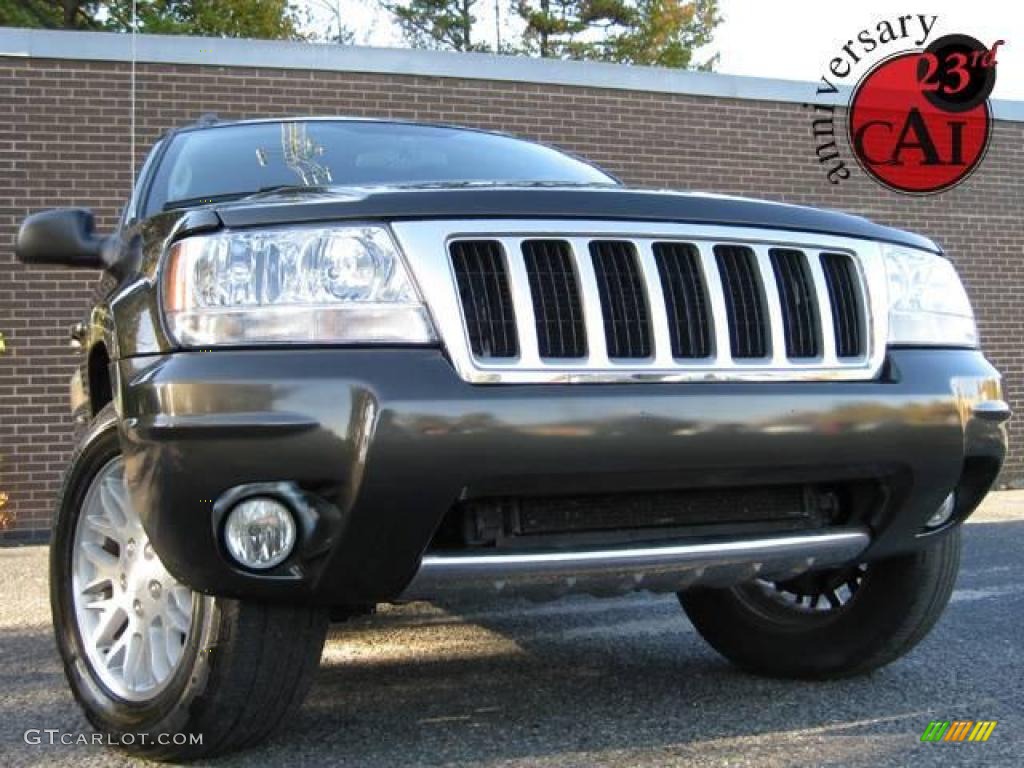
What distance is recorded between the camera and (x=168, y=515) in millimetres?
2400

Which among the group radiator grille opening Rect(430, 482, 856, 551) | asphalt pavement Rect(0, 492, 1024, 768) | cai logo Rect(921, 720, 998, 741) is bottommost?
asphalt pavement Rect(0, 492, 1024, 768)

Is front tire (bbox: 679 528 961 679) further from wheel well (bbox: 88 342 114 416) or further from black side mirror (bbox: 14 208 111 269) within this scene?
black side mirror (bbox: 14 208 111 269)

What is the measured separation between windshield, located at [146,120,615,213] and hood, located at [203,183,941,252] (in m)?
0.89

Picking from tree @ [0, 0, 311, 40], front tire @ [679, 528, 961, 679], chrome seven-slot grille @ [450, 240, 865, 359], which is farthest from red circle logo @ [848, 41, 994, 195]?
tree @ [0, 0, 311, 40]

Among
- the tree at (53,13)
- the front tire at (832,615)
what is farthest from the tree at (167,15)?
the front tire at (832,615)

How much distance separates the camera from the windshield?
12.2 feet

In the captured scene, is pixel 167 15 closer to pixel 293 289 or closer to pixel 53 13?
pixel 53 13

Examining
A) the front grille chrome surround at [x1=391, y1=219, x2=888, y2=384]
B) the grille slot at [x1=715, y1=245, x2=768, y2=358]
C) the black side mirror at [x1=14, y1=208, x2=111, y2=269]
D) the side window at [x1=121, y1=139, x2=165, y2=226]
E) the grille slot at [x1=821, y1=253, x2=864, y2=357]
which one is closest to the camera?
the front grille chrome surround at [x1=391, y1=219, x2=888, y2=384]

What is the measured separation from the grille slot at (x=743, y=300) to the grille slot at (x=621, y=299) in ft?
0.76

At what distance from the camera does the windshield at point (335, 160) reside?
12.2 feet

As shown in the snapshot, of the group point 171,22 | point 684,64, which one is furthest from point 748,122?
point 684,64

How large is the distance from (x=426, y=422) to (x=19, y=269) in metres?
7.09

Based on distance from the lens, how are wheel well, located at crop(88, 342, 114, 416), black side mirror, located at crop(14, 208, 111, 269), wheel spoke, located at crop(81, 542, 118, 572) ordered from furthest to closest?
black side mirror, located at crop(14, 208, 111, 269), wheel well, located at crop(88, 342, 114, 416), wheel spoke, located at crop(81, 542, 118, 572)
